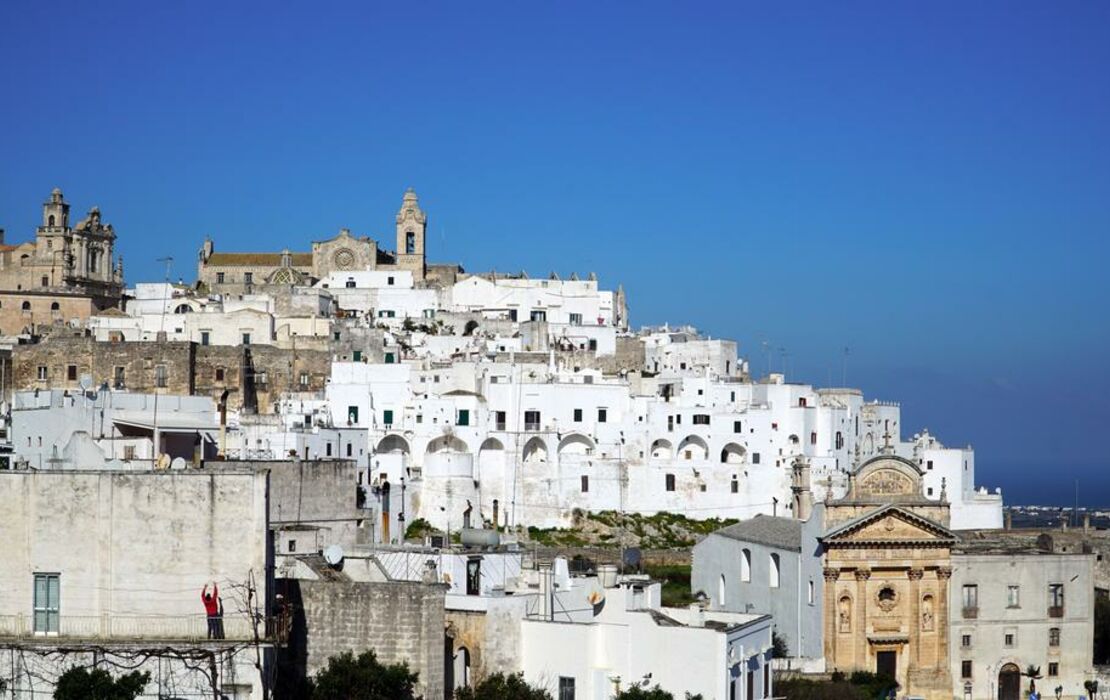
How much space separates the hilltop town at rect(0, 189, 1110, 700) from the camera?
93.8 ft

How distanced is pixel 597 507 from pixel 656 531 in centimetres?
249

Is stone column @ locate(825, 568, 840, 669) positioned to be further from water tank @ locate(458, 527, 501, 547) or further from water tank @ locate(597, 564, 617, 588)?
water tank @ locate(458, 527, 501, 547)

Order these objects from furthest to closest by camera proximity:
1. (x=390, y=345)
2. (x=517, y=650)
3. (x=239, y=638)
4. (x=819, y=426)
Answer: (x=390, y=345) < (x=819, y=426) < (x=517, y=650) < (x=239, y=638)

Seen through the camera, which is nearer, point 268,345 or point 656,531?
point 656,531

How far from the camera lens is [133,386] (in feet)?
232

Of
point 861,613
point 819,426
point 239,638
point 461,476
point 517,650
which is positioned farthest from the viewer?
point 819,426

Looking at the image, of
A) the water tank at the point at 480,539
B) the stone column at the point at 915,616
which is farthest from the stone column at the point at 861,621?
the water tank at the point at 480,539

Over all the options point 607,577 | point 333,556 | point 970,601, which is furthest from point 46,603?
point 970,601

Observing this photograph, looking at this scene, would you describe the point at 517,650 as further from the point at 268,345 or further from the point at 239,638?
the point at 268,345

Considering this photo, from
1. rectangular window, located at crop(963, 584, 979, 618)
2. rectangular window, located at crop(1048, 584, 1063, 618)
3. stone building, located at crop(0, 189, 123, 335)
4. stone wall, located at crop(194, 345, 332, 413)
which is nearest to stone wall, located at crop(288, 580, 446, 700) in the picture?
rectangular window, located at crop(963, 584, 979, 618)

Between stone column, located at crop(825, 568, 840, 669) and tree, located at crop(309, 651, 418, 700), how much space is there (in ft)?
60.4

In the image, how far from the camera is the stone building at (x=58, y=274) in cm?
8250

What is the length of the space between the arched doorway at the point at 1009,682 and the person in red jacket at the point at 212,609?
25920 millimetres

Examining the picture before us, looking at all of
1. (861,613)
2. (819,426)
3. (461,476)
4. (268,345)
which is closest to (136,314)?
(268,345)
